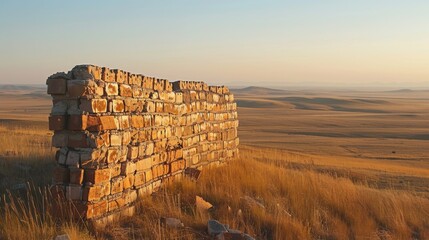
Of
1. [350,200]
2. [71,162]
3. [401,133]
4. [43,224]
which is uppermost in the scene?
[71,162]

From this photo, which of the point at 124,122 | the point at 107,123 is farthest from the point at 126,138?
the point at 107,123

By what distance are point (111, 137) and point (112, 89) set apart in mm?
565

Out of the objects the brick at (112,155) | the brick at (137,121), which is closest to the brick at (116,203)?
the brick at (112,155)

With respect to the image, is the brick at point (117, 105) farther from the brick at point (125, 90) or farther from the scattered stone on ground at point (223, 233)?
the scattered stone on ground at point (223, 233)

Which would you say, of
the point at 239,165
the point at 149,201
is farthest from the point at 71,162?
the point at 239,165

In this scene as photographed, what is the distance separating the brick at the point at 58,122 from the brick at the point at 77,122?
0.05 metres

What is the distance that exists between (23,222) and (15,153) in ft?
13.5

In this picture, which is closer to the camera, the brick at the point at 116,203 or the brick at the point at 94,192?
the brick at the point at 94,192

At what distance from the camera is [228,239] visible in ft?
16.0

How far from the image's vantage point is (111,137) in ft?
17.0

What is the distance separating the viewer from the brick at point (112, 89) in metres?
5.18

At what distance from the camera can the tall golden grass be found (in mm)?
4785

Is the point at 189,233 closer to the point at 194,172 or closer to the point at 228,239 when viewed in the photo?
the point at 228,239

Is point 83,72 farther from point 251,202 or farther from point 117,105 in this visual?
point 251,202
